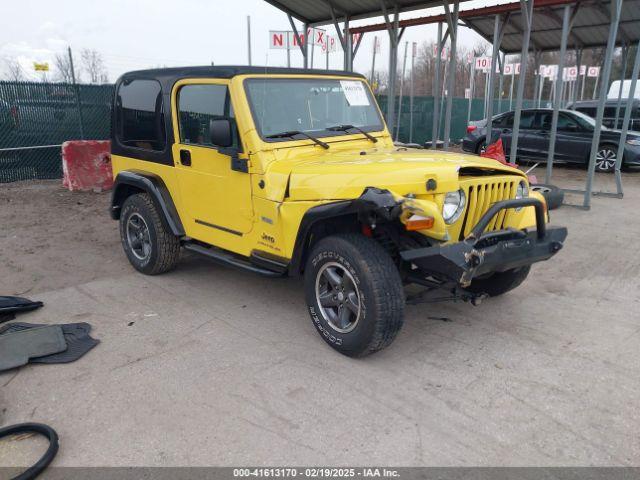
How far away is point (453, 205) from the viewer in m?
3.36

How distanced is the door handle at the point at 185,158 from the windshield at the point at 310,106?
0.86 m

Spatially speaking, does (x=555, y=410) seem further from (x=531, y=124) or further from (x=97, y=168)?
(x=531, y=124)

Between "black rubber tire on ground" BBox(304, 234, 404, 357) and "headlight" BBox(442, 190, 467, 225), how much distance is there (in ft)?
1.54

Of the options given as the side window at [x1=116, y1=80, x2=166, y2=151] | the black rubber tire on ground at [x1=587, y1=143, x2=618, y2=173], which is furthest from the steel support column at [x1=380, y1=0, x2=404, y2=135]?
the black rubber tire on ground at [x1=587, y1=143, x2=618, y2=173]

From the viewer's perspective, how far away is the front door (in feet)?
13.6

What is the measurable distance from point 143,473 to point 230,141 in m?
2.39

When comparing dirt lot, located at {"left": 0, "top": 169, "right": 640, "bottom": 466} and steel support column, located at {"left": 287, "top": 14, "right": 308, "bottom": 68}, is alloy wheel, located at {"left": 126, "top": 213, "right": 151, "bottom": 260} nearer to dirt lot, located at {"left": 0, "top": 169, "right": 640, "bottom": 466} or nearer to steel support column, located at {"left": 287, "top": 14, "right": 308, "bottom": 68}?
dirt lot, located at {"left": 0, "top": 169, "right": 640, "bottom": 466}

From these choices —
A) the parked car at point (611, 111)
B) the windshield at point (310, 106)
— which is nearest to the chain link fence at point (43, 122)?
the windshield at point (310, 106)

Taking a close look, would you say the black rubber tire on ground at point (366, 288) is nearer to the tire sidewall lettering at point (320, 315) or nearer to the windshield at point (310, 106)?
the tire sidewall lettering at point (320, 315)

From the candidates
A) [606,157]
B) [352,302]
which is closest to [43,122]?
[352,302]

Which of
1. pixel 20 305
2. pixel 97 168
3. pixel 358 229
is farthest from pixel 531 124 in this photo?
pixel 20 305

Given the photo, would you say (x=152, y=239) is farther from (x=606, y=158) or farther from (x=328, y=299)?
(x=606, y=158)

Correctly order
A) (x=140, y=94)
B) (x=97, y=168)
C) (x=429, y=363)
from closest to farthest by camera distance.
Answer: (x=429, y=363), (x=140, y=94), (x=97, y=168)

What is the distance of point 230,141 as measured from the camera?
3959 mm
